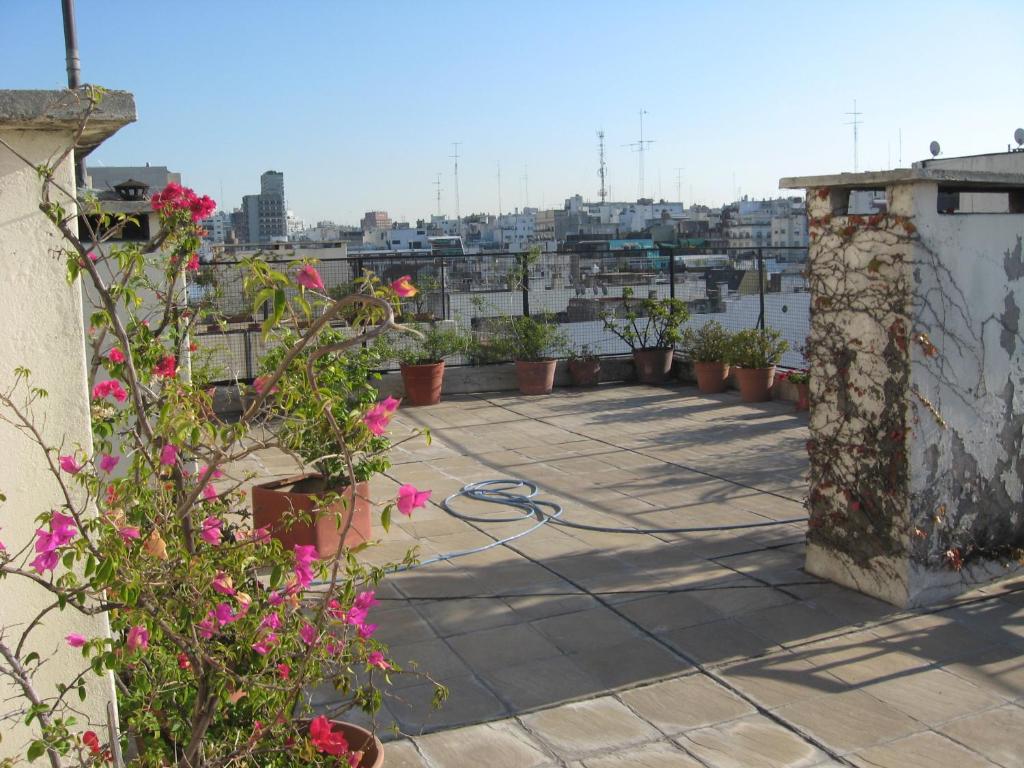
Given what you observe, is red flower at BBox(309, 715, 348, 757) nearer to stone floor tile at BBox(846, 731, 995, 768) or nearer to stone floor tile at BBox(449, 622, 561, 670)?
stone floor tile at BBox(449, 622, 561, 670)

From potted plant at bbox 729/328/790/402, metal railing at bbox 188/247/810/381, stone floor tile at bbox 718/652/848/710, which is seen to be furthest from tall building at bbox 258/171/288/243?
stone floor tile at bbox 718/652/848/710

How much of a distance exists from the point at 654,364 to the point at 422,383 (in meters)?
2.89

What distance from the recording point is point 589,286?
12.5m

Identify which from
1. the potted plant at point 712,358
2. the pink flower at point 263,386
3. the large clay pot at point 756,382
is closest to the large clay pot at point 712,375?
the potted plant at point 712,358

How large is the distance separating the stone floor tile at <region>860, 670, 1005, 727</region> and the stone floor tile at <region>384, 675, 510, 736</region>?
1.45 metres

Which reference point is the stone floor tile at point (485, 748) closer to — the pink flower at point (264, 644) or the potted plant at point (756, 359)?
the pink flower at point (264, 644)

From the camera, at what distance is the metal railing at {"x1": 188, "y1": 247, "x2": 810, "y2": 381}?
1156 centimetres

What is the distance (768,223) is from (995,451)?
5240 centimetres

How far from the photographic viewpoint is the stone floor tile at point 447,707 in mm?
3676

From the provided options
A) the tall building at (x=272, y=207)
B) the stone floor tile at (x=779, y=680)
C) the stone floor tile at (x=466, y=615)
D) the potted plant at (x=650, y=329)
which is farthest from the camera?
the tall building at (x=272, y=207)

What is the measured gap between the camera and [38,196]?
2.43m

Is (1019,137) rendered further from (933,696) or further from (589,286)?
(933,696)

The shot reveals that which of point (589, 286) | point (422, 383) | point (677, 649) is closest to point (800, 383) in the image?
point (589, 286)

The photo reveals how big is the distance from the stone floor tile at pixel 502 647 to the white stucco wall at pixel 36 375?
197 cm
